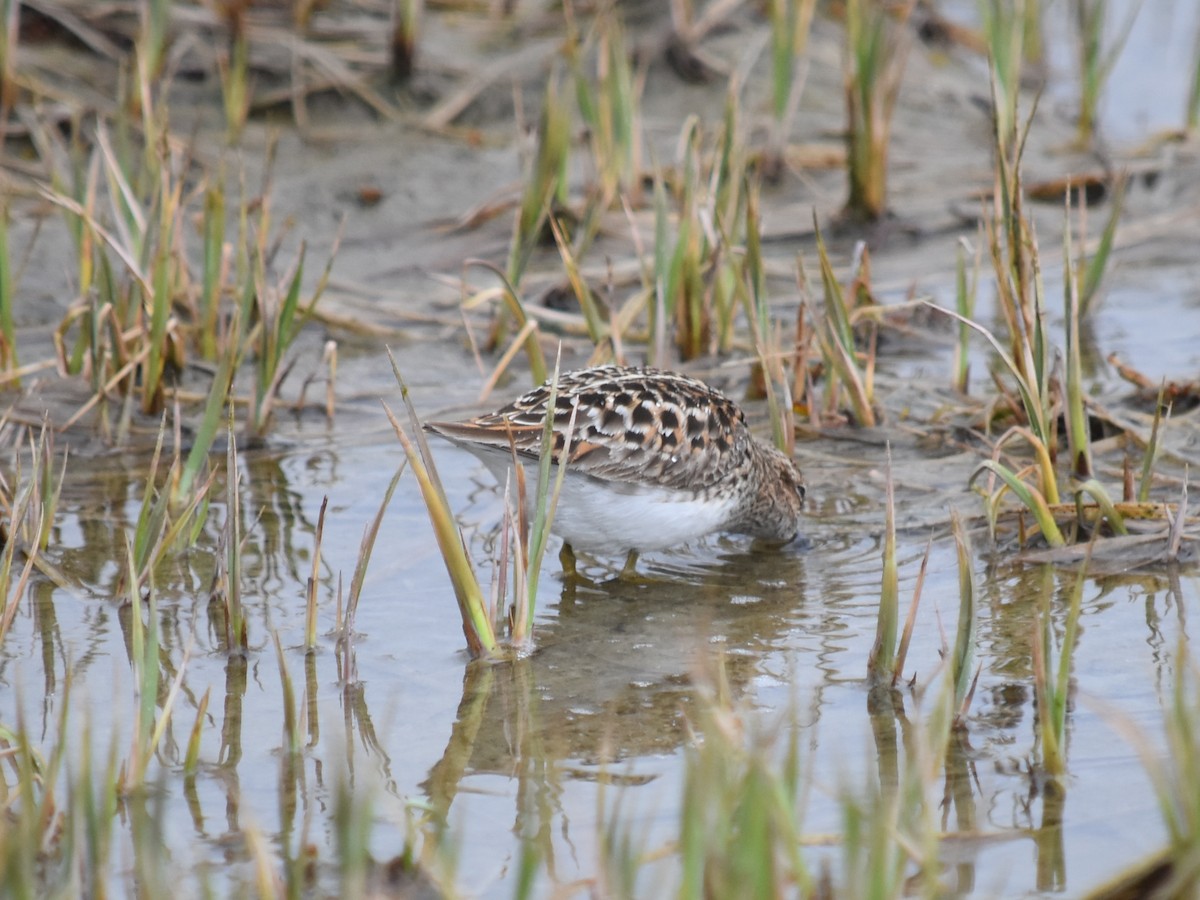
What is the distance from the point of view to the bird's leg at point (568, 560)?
637 cm

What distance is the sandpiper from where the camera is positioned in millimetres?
5957

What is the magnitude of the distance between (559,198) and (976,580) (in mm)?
4018

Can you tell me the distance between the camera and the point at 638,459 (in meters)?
6.08

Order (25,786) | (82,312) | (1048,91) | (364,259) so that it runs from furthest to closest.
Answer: (1048,91) → (364,259) → (82,312) → (25,786)

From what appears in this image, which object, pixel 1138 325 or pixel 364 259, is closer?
pixel 1138 325

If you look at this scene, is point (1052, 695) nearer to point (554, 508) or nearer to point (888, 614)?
point (888, 614)

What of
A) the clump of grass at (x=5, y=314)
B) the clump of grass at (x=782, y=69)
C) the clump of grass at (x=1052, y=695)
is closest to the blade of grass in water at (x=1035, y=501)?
the clump of grass at (x=1052, y=695)

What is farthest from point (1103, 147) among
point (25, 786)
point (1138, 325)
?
point (25, 786)

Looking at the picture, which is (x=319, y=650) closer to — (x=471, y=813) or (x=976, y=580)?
(x=471, y=813)

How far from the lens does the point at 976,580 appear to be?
5.80 meters

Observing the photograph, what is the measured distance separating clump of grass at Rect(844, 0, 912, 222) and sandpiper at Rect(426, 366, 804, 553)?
3263 millimetres

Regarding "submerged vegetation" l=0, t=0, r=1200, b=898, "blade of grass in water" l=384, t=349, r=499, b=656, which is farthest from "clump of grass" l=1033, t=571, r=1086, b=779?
"blade of grass in water" l=384, t=349, r=499, b=656

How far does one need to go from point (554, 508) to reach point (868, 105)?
15.8 ft

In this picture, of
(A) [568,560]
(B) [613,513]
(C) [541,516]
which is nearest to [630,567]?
(A) [568,560]
